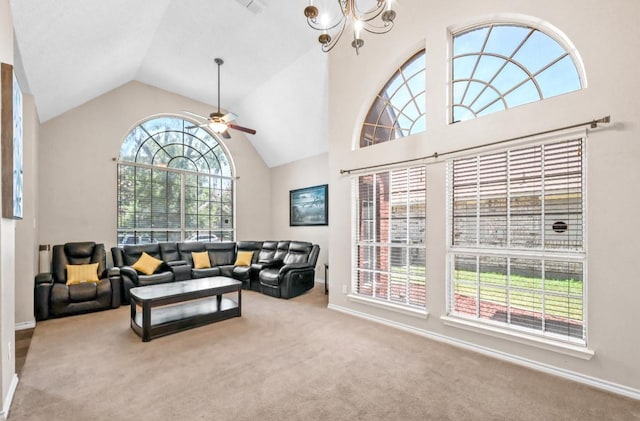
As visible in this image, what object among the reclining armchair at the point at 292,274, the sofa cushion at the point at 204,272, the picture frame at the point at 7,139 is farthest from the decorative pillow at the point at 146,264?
the picture frame at the point at 7,139

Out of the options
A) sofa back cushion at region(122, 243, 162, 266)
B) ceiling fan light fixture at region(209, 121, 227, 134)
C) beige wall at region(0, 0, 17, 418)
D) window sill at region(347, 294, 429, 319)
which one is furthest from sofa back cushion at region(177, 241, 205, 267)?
beige wall at region(0, 0, 17, 418)

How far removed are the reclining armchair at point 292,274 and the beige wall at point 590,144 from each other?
204 centimetres

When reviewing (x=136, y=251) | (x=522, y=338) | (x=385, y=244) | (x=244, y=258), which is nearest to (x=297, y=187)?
(x=244, y=258)

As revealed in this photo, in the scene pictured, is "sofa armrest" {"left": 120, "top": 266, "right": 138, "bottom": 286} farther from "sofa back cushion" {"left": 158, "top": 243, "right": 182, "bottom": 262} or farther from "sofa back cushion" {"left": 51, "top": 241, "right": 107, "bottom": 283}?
"sofa back cushion" {"left": 158, "top": 243, "right": 182, "bottom": 262}

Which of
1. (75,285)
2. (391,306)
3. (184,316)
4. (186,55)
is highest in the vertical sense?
(186,55)

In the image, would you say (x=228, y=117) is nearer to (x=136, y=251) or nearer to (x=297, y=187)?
(x=297, y=187)

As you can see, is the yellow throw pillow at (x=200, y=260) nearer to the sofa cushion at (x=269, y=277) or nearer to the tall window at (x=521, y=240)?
the sofa cushion at (x=269, y=277)

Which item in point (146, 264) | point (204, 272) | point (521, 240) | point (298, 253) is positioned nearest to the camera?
point (521, 240)

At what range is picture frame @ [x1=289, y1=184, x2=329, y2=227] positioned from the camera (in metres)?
6.60

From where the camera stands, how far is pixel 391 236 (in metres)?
3.92

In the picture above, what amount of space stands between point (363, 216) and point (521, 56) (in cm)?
250

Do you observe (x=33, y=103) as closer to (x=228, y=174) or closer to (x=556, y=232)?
(x=228, y=174)

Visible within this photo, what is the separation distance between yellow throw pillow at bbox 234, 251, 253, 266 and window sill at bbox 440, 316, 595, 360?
421 centimetres

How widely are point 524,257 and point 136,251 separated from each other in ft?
19.7
